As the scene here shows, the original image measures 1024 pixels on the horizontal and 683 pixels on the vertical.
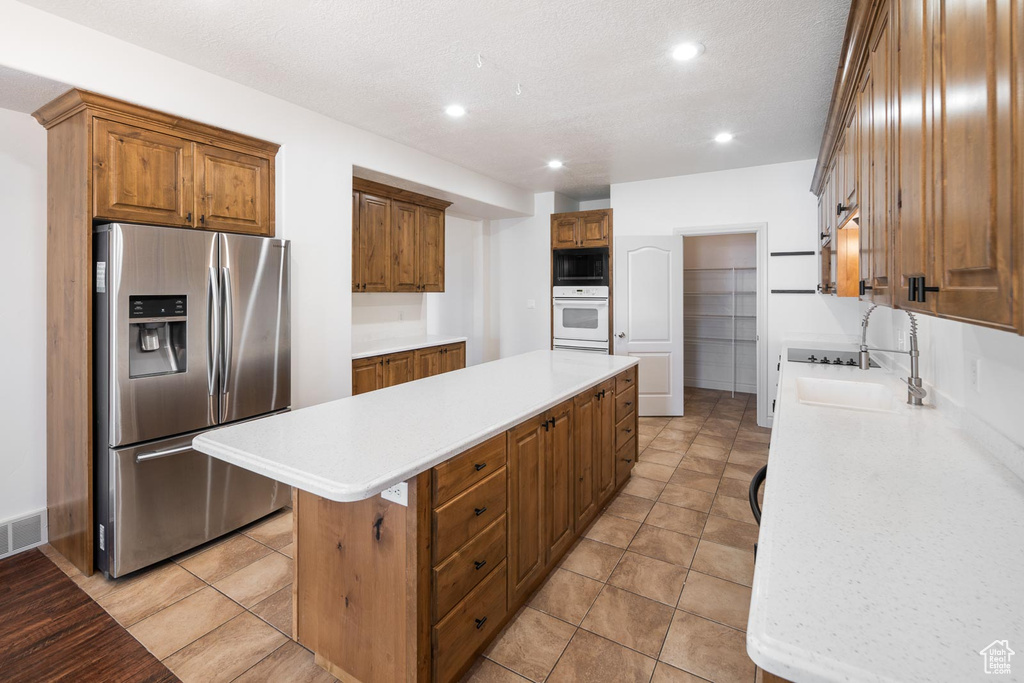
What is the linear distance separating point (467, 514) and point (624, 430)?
1.84 metres

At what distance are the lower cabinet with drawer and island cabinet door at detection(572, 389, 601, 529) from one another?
12.9 inches

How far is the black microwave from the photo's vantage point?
5.46 metres

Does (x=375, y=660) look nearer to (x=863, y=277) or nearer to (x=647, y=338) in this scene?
(x=863, y=277)

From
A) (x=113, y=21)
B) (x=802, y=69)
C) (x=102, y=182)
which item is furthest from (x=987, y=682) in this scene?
(x=113, y=21)

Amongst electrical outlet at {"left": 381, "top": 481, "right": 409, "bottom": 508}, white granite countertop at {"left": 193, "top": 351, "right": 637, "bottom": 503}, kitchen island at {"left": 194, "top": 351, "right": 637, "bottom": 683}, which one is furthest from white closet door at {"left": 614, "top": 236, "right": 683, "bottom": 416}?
electrical outlet at {"left": 381, "top": 481, "right": 409, "bottom": 508}

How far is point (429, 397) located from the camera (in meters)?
2.23

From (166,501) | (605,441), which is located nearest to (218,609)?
(166,501)

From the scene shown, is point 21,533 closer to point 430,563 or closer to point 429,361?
point 430,563

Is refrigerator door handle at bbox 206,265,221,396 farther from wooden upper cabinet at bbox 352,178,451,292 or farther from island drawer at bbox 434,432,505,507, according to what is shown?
island drawer at bbox 434,432,505,507

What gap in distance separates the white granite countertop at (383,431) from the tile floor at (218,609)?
1.50 ft

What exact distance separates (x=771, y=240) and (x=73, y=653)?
554cm

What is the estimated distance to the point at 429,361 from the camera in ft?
15.6

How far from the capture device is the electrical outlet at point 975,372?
5.00 feet

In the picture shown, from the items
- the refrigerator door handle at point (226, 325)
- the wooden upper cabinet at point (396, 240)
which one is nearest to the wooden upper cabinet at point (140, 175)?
the refrigerator door handle at point (226, 325)
